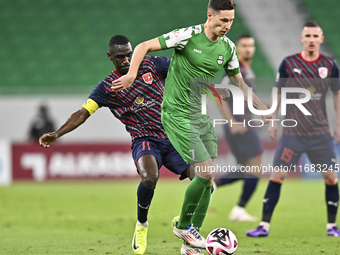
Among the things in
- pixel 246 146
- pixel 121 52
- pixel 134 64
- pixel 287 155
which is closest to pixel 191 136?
pixel 134 64

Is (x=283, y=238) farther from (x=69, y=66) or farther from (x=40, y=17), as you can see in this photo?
(x=40, y=17)

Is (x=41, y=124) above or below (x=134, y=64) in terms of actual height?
below

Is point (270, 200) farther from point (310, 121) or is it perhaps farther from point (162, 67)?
point (162, 67)

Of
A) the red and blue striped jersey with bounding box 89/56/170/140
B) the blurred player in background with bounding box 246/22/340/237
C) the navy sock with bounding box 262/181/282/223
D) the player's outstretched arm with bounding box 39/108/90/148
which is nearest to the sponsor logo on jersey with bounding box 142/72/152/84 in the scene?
the red and blue striped jersey with bounding box 89/56/170/140

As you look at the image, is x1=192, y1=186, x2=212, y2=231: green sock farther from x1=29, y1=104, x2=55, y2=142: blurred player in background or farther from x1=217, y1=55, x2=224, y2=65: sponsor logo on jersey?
x1=29, y1=104, x2=55, y2=142: blurred player in background

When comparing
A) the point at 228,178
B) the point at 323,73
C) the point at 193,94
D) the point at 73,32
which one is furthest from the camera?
the point at 73,32

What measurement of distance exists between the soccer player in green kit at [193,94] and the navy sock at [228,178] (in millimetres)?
2532

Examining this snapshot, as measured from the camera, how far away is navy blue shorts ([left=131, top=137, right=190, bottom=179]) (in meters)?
4.95

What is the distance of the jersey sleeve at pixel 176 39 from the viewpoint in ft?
14.1

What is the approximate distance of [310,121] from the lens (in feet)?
18.7

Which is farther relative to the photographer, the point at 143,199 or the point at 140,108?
the point at 140,108

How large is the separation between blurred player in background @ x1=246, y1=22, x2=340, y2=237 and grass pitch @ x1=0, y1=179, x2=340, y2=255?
26.3 inches

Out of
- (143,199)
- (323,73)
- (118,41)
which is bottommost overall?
(143,199)

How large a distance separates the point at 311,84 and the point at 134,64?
8.00ft
